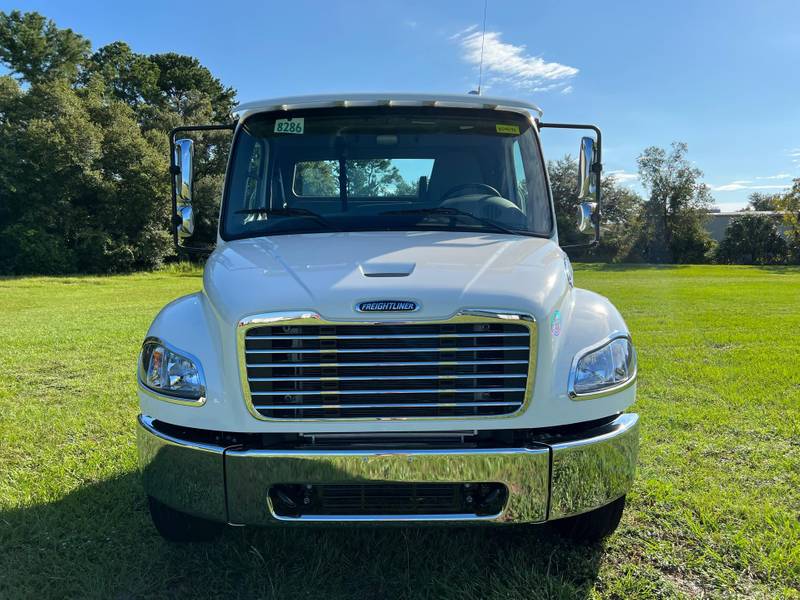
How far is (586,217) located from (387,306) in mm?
2174

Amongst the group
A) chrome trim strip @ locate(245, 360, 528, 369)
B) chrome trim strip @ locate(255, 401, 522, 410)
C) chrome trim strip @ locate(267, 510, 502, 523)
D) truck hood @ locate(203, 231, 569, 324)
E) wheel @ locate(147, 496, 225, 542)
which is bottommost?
wheel @ locate(147, 496, 225, 542)

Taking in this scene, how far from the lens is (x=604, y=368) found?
2.82 m

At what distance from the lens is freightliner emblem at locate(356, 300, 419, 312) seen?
2.55 m

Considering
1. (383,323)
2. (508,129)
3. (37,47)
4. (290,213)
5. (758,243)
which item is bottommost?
(758,243)

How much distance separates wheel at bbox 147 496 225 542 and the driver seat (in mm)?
2298

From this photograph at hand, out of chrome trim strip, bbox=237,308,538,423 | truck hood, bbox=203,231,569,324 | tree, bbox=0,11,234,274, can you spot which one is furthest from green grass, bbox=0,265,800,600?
tree, bbox=0,11,234,274

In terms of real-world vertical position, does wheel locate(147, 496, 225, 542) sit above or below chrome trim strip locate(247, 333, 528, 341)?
below

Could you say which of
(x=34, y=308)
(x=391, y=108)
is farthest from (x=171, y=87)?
(x=391, y=108)

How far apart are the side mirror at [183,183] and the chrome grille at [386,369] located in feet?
5.92

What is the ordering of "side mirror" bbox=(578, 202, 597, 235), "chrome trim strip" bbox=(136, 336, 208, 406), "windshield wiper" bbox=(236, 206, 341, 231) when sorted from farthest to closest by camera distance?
1. "side mirror" bbox=(578, 202, 597, 235)
2. "windshield wiper" bbox=(236, 206, 341, 231)
3. "chrome trim strip" bbox=(136, 336, 208, 406)

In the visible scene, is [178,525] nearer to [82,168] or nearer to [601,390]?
[601,390]

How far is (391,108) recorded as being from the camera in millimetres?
3688

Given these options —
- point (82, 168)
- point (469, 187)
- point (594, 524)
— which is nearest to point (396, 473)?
point (594, 524)

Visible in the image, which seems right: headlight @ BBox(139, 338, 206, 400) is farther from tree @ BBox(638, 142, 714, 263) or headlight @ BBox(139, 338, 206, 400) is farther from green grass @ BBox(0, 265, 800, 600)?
tree @ BBox(638, 142, 714, 263)
